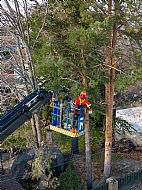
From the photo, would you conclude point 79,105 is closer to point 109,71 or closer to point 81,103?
point 81,103

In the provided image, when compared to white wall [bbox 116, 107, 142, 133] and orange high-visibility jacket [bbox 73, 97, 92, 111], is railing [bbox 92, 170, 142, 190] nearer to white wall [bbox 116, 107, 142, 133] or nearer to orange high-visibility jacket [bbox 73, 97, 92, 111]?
orange high-visibility jacket [bbox 73, 97, 92, 111]

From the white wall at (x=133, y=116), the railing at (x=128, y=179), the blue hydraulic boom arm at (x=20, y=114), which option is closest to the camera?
the blue hydraulic boom arm at (x=20, y=114)

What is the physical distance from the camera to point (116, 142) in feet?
44.2

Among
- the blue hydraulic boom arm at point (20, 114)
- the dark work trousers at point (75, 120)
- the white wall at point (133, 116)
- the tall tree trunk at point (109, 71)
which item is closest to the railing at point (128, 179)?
the tall tree trunk at point (109, 71)

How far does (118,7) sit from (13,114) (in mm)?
4092

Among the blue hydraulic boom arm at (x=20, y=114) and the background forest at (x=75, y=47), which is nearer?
the blue hydraulic boom arm at (x=20, y=114)

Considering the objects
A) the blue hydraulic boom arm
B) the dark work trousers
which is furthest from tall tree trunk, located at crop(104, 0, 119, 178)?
the blue hydraulic boom arm

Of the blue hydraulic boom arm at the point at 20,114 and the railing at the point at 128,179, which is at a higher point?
the blue hydraulic boom arm at the point at 20,114

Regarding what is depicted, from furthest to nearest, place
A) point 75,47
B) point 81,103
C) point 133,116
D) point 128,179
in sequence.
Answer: point 133,116, point 128,179, point 75,47, point 81,103

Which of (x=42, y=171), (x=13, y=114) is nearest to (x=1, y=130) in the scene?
(x=13, y=114)

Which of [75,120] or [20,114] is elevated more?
[20,114]

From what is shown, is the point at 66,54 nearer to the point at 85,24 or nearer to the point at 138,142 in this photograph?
the point at 85,24

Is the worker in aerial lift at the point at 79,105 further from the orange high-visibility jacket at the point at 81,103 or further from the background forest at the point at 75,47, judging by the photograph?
the background forest at the point at 75,47

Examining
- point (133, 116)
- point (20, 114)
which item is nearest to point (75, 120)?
point (20, 114)
